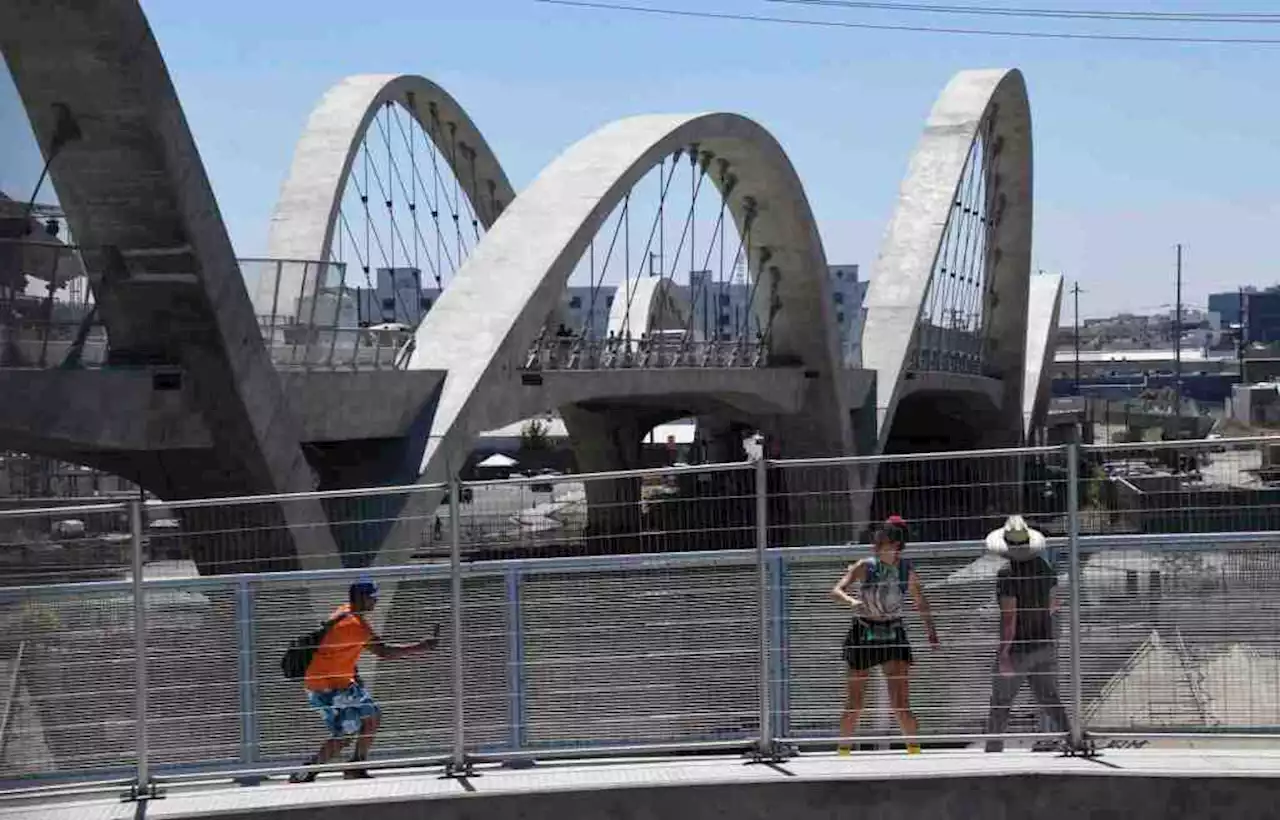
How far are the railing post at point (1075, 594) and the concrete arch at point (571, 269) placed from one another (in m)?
19.2

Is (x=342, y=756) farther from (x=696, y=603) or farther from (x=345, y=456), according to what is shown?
(x=345, y=456)

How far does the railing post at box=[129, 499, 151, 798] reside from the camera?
11.4 meters

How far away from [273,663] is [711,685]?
261cm

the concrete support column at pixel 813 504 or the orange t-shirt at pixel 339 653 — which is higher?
the concrete support column at pixel 813 504

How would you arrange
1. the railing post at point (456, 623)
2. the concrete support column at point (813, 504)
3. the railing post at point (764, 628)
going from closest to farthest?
the railing post at point (456, 623) < the railing post at point (764, 628) < the concrete support column at point (813, 504)

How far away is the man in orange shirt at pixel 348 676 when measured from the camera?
12.0 m

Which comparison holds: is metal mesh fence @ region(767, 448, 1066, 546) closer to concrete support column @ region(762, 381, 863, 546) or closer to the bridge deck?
concrete support column @ region(762, 381, 863, 546)

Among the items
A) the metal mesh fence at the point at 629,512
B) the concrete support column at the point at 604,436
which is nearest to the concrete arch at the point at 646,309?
the concrete support column at the point at 604,436

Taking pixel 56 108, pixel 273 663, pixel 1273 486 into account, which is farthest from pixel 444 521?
pixel 56 108

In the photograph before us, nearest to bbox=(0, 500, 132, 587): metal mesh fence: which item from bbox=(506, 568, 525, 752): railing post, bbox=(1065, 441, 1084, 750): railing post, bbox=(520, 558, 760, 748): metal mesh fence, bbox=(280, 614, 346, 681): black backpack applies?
bbox=(280, 614, 346, 681): black backpack

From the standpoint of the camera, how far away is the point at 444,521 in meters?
12.7

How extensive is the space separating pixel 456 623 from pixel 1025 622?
3.31m

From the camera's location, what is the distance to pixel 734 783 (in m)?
11.4

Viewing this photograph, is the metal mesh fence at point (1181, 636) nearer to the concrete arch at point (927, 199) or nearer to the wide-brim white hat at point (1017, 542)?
the wide-brim white hat at point (1017, 542)
